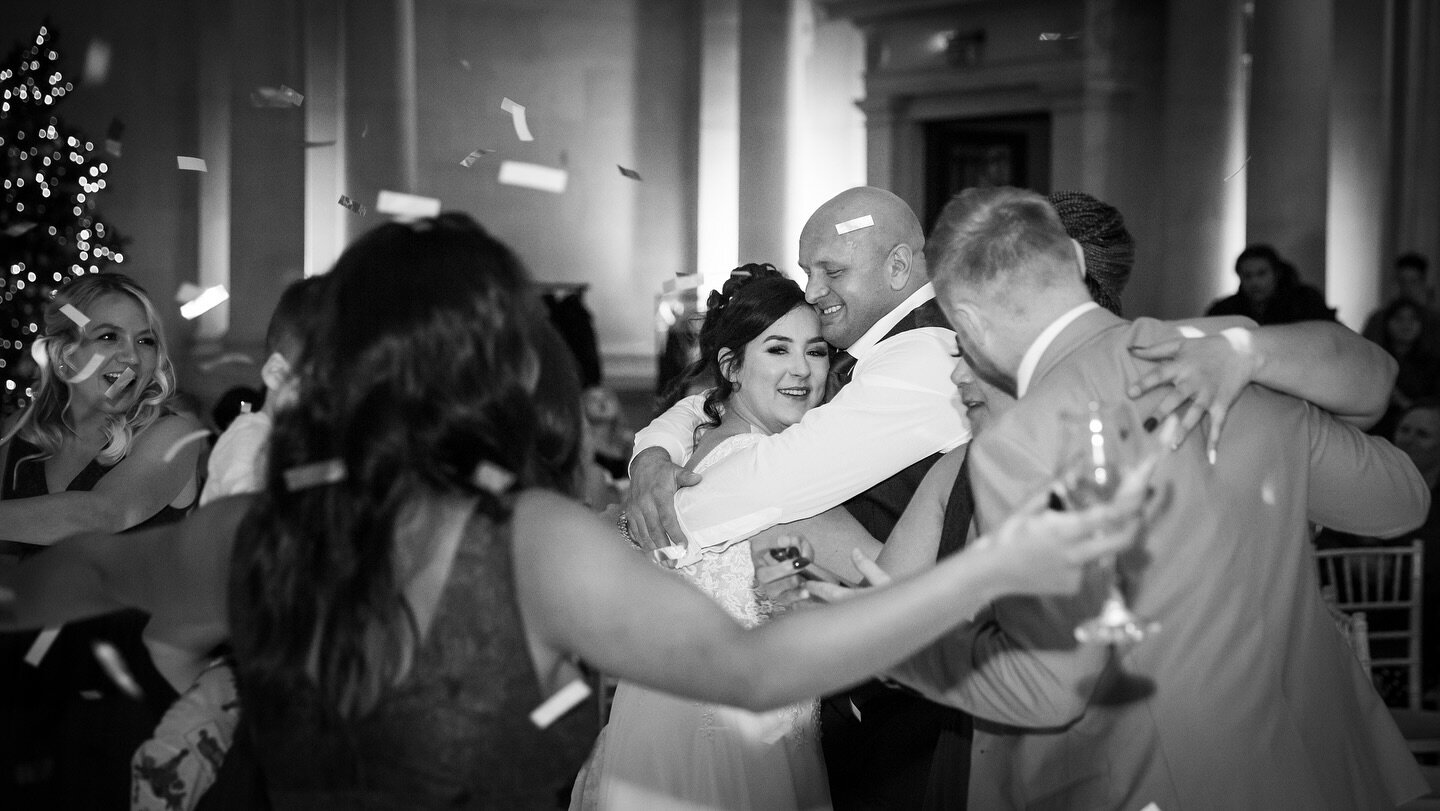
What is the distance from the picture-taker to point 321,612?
1.77m

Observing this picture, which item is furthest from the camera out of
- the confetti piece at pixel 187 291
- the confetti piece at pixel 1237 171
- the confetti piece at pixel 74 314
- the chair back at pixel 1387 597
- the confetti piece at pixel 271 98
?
the confetti piece at pixel 187 291

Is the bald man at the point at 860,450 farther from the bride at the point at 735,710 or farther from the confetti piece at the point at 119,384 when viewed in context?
the confetti piece at the point at 119,384

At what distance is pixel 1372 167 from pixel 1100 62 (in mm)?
2187

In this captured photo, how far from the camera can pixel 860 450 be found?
3.03m

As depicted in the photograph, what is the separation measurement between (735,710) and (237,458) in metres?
1.12

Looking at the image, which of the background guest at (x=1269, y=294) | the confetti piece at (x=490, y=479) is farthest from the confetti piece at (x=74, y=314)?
the background guest at (x=1269, y=294)

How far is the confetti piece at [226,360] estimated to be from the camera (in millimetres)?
11234

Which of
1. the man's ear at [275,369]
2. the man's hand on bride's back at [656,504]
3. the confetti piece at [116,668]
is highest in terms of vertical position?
the man's ear at [275,369]

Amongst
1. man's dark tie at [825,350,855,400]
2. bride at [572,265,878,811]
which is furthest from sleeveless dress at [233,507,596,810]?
man's dark tie at [825,350,855,400]

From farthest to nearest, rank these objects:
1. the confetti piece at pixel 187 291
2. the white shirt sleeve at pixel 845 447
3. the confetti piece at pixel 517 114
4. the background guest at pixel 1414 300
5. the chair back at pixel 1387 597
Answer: the confetti piece at pixel 517 114 → the confetti piece at pixel 187 291 → the background guest at pixel 1414 300 → the chair back at pixel 1387 597 → the white shirt sleeve at pixel 845 447

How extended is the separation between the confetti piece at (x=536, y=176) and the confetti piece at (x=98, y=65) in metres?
3.48

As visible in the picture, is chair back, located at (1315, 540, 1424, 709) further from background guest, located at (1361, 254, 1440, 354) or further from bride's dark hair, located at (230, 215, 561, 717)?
bride's dark hair, located at (230, 215, 561, 717)

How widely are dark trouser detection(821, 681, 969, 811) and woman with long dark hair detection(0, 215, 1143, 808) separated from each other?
148 centimetres

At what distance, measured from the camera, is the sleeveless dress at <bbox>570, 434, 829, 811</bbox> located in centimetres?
315
